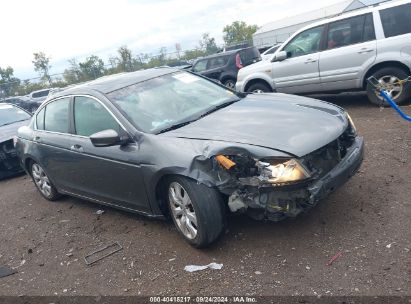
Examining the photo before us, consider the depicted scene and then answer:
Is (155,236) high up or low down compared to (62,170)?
down

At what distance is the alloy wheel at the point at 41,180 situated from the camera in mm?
5770

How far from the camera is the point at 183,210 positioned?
363 cm

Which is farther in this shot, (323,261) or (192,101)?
(192,101)

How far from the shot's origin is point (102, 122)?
424 centimetres

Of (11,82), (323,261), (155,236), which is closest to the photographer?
(323,261)

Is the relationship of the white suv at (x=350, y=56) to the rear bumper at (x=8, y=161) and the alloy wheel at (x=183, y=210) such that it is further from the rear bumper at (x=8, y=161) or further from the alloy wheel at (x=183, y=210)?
the rear bumper at (x=8, y=161)

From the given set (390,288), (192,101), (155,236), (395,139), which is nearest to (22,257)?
(155,236)

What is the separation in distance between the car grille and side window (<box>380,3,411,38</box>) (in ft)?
13.4

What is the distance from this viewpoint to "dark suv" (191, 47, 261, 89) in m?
13.0

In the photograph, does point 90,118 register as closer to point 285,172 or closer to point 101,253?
point 101,253

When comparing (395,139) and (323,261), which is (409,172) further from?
(323,261)

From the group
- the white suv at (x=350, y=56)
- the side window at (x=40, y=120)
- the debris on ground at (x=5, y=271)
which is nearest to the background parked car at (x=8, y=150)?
the side window at (x=40, y=120)

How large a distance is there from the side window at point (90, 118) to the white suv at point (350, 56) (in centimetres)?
495

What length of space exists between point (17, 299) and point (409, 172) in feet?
14.1
